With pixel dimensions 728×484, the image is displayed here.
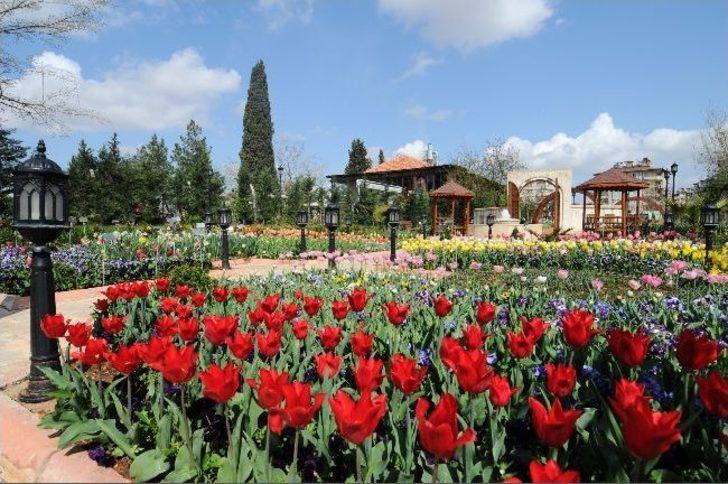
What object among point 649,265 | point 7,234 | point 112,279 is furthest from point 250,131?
point 649,265

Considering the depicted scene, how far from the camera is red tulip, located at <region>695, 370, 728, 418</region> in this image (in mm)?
1325

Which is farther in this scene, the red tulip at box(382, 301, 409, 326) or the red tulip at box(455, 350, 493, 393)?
the red tulip at box(382, 301, 409, 326)

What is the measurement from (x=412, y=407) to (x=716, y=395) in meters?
1.09

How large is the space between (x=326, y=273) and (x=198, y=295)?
3232mm

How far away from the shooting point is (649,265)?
8547 millimetres

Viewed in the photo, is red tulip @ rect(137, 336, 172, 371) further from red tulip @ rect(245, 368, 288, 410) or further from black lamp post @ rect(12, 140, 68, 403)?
black lamp post @ rect(12, 140, 68, 403)

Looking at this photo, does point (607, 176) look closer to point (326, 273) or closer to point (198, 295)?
point (326, 273)

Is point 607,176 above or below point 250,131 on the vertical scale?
below

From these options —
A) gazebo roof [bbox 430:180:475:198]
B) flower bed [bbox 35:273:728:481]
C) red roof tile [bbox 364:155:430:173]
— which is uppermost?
red roof tile [bbox 364:155:430:173]

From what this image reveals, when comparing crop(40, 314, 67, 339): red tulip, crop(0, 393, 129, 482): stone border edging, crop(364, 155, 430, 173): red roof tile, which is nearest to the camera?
crop(0, 393, 129, 482): stone border edging

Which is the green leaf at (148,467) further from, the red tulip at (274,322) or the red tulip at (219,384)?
the red tulip at (274,322)

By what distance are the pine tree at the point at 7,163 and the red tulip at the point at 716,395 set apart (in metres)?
21.4

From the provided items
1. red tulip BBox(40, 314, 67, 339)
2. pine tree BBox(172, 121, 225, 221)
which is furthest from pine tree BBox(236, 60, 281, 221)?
red tulip BBox(40, 314, 67, 339)

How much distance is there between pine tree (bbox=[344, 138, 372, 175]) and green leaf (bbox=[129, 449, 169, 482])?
5022cm
